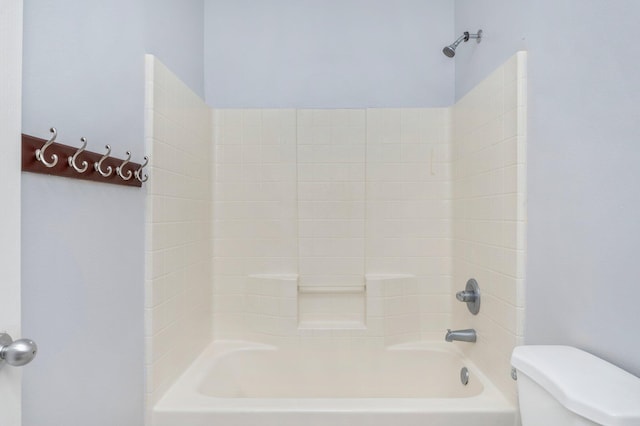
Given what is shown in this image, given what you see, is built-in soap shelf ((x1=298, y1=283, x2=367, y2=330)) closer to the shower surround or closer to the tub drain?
the shower surround

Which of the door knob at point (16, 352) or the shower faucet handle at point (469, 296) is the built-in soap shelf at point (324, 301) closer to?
the shower faucet handle at point (469, 296)

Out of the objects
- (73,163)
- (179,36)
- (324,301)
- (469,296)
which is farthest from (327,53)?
(73,163)

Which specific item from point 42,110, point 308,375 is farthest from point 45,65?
point 308,375

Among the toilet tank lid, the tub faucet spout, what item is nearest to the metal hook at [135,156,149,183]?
the toilet tank lid

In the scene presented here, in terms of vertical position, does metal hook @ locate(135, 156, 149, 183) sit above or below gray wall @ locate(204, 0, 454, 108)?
below

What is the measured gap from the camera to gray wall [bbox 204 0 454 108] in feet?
7.41

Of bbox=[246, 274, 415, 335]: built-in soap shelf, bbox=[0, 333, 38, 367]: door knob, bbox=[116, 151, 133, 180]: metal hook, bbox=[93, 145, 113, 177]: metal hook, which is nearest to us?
bbox=[0, 333, 38, 367]: door knob

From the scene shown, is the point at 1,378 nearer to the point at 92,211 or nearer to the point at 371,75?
the point at 92,211

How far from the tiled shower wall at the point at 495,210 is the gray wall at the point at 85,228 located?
1387 millimetres

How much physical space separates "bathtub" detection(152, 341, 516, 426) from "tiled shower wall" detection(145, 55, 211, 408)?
14 centimetres

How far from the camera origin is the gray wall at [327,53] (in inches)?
88.9

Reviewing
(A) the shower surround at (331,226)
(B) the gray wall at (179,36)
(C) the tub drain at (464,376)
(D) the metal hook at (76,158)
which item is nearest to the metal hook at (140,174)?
(D) the metal hook at (76,158)

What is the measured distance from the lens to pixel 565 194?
3.75ft

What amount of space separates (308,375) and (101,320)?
1276 millimetres
